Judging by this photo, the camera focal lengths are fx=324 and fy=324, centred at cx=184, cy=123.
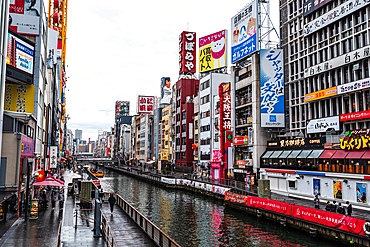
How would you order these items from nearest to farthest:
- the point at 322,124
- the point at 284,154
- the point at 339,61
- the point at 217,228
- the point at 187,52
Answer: the point at 217,228
the point at 339,61
the point at 322,124
the point at 284,154
the point at 187,52

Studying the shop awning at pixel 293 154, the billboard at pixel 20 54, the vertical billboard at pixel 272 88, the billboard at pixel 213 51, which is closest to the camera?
the billboard at pixel 20 54

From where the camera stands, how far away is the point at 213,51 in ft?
290

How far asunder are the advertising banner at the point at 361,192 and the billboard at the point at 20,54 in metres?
36.2

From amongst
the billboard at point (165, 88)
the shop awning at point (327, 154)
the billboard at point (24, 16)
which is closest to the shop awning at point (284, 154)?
the shop awning at point (327, 154)

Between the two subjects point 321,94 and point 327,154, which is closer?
point 327,154

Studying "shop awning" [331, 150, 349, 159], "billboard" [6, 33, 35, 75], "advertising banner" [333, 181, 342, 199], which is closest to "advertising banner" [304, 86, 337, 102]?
"shop awning" [331, 150, 349, 159]

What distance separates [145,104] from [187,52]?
200ft

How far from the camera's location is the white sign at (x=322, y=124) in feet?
151

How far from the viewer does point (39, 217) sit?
1087 inches

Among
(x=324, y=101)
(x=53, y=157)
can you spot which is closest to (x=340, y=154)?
(x=324, y=101)

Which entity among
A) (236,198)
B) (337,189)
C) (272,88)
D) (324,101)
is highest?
(272,88)

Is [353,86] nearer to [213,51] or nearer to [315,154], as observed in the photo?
[315,154]

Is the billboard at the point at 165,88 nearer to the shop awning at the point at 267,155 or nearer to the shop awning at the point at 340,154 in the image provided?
the shop awning at the point at 267,155

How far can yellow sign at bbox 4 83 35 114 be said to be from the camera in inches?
1281
